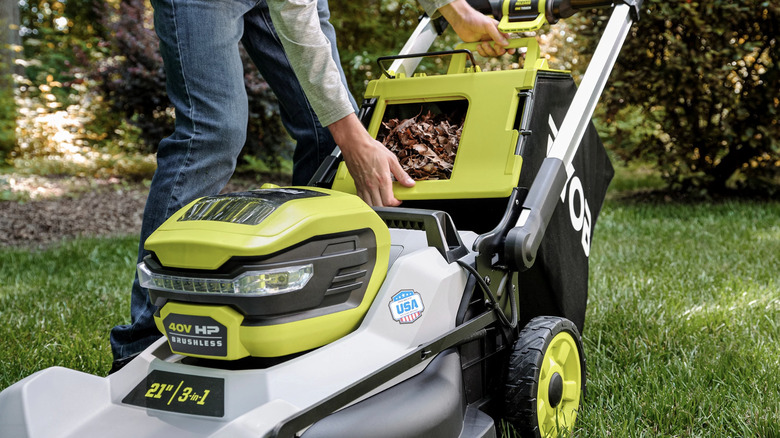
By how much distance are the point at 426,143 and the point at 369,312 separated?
25.0 inches

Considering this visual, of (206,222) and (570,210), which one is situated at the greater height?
(206,222)

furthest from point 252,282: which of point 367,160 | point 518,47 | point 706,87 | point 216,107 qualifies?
point 706,87

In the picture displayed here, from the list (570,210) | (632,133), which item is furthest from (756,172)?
(570,210)

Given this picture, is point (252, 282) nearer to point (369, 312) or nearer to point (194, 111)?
point (369, 312)

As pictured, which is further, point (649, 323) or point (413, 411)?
point (649, 323)

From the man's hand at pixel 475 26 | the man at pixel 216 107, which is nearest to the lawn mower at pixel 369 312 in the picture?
the man at pixel 216 107

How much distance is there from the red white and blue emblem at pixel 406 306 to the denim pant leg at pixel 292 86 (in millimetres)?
755

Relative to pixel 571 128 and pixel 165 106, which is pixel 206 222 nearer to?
pixel 571 128

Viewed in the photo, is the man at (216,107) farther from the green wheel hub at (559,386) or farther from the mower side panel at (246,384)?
the green wheel hub at (559,386)

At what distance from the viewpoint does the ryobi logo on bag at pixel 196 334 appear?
1126 mm

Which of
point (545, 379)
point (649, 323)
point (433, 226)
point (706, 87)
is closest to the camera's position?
point (433, 226)

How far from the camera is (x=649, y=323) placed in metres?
2.21

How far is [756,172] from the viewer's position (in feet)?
17.2

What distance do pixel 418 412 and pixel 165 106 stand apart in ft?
19.7
